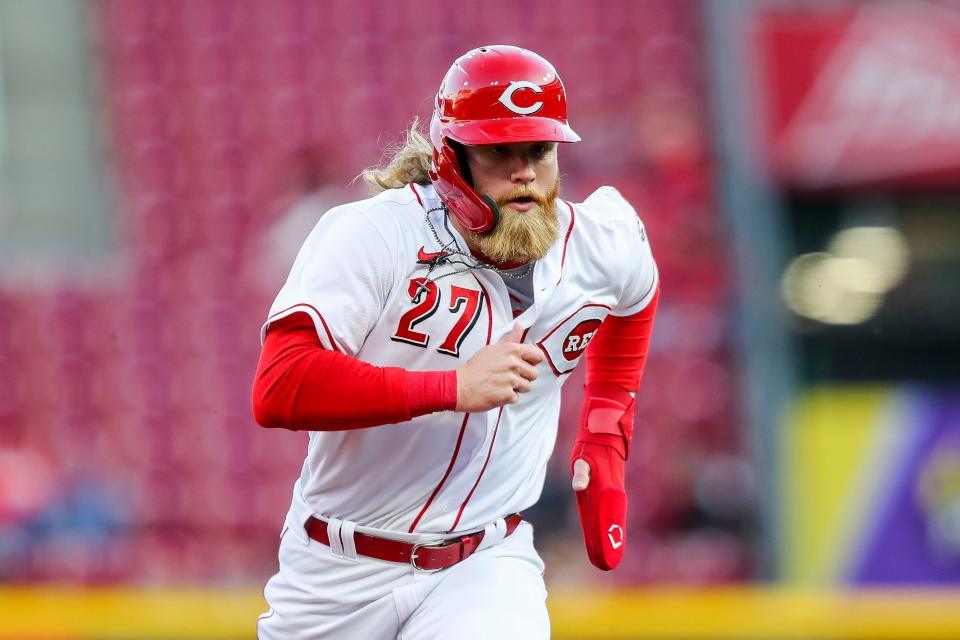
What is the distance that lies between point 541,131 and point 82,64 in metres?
6.97

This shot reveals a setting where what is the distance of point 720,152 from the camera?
9.12m

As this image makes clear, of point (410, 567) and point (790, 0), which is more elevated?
point (790, 0)

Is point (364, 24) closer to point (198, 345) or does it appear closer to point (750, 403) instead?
point (198, 345)

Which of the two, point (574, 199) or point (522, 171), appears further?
point (574, 199)

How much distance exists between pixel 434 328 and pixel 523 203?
34cm

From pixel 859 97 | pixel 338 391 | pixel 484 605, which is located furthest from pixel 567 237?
pixel 859 97

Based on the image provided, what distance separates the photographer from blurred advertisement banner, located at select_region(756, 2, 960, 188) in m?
9.09

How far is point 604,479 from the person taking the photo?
3.68m

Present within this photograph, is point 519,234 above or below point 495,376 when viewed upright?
above

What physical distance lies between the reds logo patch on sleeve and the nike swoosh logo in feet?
1.13

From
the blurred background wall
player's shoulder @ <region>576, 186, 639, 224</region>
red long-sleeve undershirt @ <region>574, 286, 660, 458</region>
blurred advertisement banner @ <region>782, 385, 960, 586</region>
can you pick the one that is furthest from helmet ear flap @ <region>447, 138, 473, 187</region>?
blurred advertisement banner @ <region>782, 385, 960, 586</region>

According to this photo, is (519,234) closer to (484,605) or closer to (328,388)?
(328,388)

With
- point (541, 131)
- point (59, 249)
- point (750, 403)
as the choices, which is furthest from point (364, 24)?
point (541, 131)

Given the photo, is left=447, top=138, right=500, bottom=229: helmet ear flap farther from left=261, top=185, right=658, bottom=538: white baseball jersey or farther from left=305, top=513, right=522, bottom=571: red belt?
left=305, top=513, right=522, bottom=571: red belt
